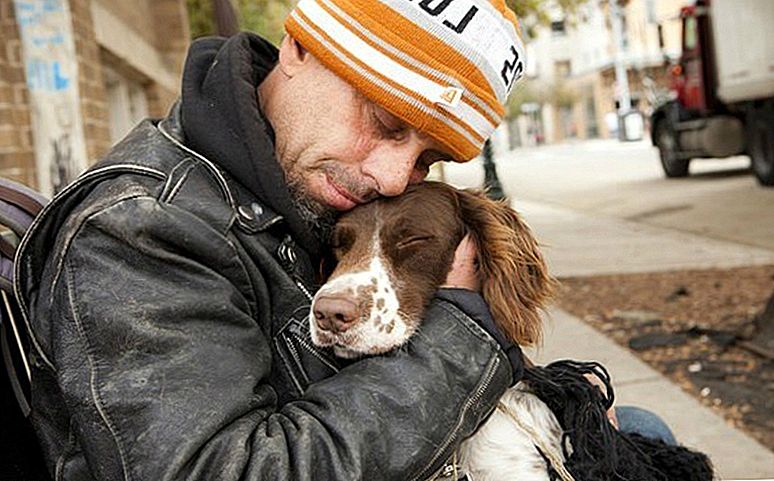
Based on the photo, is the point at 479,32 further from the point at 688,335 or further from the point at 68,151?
the point at 688,335

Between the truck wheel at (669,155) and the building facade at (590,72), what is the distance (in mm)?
33168

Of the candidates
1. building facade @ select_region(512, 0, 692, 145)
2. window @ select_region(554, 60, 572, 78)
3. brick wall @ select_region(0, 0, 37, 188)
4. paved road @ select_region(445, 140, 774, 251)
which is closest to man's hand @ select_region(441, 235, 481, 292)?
brick wall @ select_region(0, 0, 37, 188)

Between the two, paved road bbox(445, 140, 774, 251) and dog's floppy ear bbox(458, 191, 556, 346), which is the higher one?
dog's floppy ear bbox(458, 191, 556, 346)

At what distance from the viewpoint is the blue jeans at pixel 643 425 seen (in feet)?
7.88

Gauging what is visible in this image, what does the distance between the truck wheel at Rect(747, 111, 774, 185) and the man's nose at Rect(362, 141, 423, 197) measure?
51.2 ft

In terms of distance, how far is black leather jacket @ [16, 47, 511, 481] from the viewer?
1495mm

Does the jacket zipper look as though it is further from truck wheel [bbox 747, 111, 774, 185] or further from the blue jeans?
truck wheel [bbox 747, 111, 774, 185]

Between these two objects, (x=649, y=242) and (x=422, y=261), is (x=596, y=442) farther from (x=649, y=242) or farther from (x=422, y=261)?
(x=649, y=242)

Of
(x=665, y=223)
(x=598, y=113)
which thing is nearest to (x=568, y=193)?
(x=665, y=223)

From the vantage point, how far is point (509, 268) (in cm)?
213

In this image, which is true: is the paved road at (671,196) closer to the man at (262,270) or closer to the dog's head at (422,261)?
the dog's head at (422,261)

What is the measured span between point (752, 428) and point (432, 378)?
3.42 meters

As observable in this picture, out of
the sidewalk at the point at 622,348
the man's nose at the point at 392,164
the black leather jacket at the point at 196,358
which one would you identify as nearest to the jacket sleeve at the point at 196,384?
the black leather jacket at the point at 196,358

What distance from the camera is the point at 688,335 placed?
643cm
